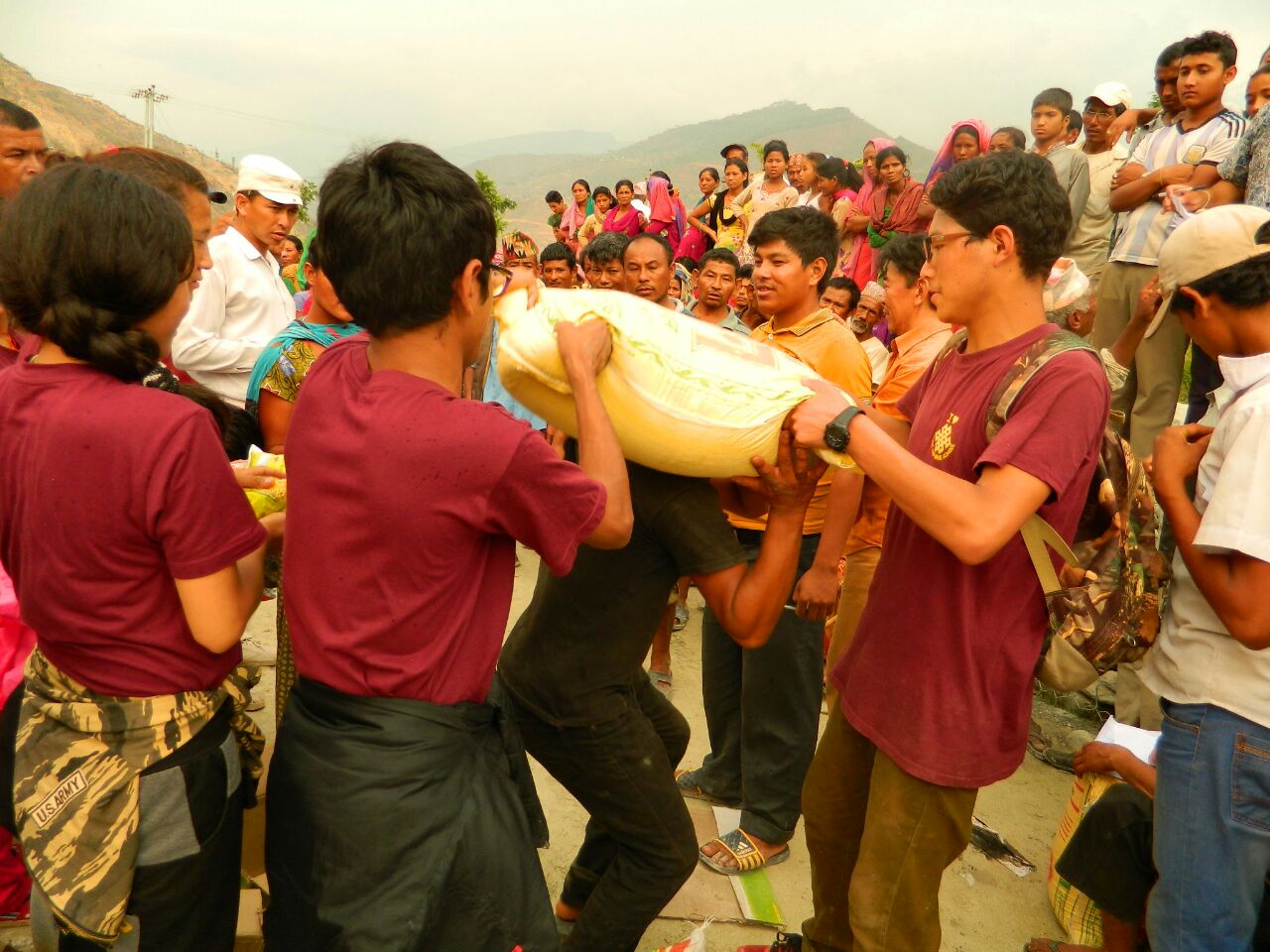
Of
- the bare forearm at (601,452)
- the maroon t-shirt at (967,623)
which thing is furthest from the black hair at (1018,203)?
the bare forearm at (601,452)

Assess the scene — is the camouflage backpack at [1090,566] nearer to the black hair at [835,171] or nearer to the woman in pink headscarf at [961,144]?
the woman in pink headscarf at [961,144]

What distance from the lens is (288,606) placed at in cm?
159

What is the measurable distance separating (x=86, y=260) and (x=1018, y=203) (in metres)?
1.81

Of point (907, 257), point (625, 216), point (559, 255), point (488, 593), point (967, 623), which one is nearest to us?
point (488, 593)

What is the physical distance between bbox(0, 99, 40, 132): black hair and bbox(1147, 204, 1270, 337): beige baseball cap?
159 inches

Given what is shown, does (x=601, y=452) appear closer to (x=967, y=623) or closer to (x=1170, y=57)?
(x=967, y=623)

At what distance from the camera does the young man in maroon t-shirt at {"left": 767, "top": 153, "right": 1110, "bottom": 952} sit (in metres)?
1.70

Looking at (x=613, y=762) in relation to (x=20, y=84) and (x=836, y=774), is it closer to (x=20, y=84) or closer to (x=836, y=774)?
(x=836, y=774)

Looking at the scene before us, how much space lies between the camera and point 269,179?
4.14 meters

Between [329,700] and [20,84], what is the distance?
71.5 m

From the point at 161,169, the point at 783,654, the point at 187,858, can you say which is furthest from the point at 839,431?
the point at 161,169

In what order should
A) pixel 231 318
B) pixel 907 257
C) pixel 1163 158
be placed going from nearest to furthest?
pixel 231 318 < pixel 907 257 < pixel 1163 158

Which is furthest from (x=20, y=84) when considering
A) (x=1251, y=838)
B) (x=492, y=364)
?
(x=1251, y=838)

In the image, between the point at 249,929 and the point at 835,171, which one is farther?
the point at 835,171
